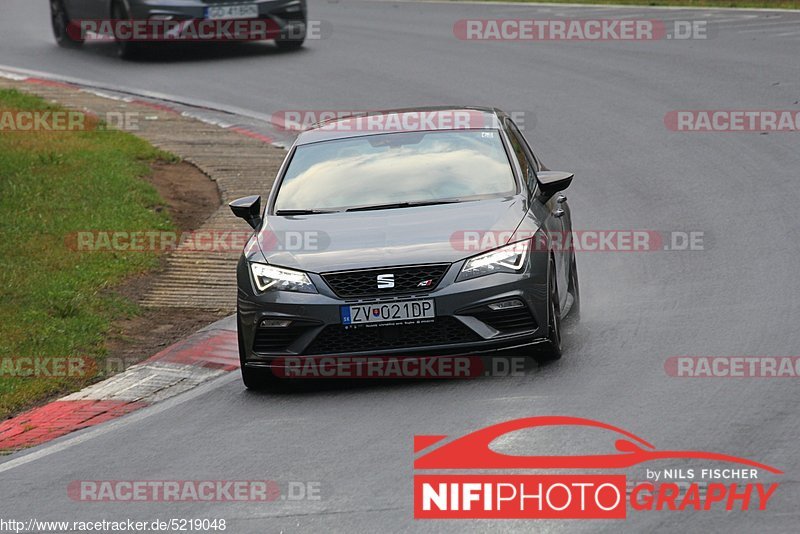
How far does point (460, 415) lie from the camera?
872cm

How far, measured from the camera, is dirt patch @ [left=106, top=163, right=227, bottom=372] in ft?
37.4

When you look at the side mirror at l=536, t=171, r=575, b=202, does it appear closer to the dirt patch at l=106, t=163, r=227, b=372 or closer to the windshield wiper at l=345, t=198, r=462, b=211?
the windshield wiper at l=345, t=198, r=462, b=211

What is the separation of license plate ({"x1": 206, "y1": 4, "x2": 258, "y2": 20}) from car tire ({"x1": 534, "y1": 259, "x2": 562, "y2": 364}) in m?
14.8

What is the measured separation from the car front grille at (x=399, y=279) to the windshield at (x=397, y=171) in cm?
106

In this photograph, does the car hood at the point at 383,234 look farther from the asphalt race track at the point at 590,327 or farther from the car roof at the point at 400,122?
the car roof at the point at 400,122

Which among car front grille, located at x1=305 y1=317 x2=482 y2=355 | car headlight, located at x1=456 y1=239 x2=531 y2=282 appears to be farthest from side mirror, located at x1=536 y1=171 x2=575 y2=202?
car front grille, located at x1=305 y1=317 x2=482 y2=355

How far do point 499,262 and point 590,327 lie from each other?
153 cm

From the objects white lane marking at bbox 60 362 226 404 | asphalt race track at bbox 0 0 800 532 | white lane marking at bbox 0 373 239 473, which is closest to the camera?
asphalt race track at bbox 0 0 800 532

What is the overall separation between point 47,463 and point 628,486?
3392 mm

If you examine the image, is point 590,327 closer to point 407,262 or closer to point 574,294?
point 574,294

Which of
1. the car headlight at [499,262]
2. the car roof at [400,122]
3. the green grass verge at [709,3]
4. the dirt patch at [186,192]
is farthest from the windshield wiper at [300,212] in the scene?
the green grass verge at [709,3]

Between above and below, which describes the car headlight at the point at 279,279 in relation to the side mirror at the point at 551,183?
below

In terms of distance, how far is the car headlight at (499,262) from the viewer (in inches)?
366

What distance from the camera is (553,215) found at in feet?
34.8
